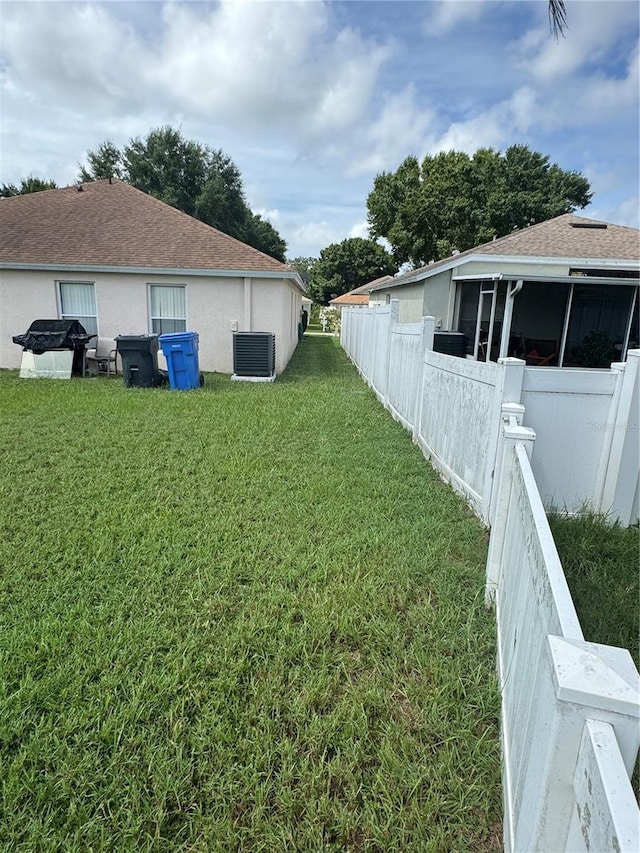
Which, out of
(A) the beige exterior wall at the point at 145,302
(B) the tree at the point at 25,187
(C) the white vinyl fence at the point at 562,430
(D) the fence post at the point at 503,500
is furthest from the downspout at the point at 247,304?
(B) the tree at the point at 25,187

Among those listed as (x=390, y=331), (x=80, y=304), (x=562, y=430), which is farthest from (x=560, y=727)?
(x=80, y=304)

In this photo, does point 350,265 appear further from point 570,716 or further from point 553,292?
point 570,716

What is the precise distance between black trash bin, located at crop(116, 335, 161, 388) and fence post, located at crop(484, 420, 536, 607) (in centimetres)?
904

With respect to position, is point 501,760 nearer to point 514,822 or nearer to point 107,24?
point 514,822

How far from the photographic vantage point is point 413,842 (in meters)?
1.69

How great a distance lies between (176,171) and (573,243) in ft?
99.0

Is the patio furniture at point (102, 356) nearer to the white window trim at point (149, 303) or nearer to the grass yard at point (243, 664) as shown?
the white window trim at point (149, 303)

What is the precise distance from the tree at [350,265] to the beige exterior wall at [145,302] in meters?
44.4

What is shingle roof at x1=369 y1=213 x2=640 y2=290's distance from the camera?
12898mm

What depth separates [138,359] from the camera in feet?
33.9

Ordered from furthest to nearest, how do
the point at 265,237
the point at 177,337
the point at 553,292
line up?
1. the point at 265,237
2. the point at 553,292
3. the point at 177,337

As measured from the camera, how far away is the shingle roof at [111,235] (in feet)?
40.3

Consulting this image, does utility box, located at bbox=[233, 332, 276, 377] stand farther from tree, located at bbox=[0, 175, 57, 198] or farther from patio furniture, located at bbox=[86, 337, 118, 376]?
tree, located at bbox=[0, 175, 57, 198]

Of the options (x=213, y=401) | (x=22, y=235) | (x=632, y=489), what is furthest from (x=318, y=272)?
(x=632, y=489)
